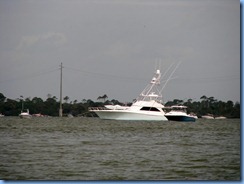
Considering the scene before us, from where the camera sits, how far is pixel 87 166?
7809mm

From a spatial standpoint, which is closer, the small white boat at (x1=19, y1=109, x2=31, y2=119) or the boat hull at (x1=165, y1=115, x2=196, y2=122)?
the small white boat at (x1=19, y1=109, x2=31, y2=119)

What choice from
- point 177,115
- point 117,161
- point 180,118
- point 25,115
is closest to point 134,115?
point 177,115

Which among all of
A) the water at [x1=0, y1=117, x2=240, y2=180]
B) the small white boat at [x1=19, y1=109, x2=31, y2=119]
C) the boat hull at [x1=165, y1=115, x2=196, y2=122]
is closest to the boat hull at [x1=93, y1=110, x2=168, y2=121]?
the boat hull at [x1=165, y1=115, x2=196, y2=122]

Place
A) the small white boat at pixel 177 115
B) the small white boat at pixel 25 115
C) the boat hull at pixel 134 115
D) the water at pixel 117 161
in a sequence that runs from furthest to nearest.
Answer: the small white boat at pixel 177 115
the boat hull at pixel 134 115
the small white boat at pixel 25 115
the water at pixel 117 161

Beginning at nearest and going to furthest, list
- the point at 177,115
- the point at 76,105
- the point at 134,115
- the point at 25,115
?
the point at 76,105, the point at 25,115, the point at 134,115, the point at 177,115

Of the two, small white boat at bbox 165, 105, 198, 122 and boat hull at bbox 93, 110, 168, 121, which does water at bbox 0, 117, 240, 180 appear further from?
small white boat at bbox 165, 105, 198, 122

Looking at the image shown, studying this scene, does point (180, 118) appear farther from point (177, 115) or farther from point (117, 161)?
point (117, 161)

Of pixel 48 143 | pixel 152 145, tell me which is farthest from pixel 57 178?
pixel 152 145

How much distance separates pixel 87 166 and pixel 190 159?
5.21 feet

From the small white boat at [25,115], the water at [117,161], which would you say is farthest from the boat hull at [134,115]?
the water at [117,161]

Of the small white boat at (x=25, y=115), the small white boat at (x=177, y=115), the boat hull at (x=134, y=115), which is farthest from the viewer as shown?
the small white boat at (x=177, y=115)

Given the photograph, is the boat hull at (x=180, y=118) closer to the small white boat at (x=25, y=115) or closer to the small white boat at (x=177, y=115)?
the small white boat at (x=177, y=115)

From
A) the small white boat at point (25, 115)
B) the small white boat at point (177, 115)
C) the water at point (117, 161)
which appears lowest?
the water at point (117, 161)

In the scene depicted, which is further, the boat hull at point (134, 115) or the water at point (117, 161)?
the boat hull at point (134, 115)
